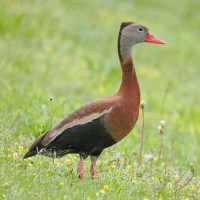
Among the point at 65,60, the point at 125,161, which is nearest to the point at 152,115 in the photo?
the point at 65,60

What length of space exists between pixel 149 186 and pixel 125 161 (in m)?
0.92

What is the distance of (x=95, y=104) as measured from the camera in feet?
14.8

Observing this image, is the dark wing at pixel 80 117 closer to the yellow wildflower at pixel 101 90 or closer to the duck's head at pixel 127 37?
the duck's head at pixel 127 37

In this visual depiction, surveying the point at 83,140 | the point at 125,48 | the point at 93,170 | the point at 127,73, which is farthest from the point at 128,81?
the point at 93,170

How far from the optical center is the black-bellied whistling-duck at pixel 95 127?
439 cm

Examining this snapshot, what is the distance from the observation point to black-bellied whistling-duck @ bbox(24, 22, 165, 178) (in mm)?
4387

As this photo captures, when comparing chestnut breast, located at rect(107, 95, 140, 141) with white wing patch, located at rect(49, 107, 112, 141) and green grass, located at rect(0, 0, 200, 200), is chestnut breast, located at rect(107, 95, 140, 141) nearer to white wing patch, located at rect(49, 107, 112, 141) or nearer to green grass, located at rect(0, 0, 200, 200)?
white wing patch, located at rect(49, 107, 112, 141)

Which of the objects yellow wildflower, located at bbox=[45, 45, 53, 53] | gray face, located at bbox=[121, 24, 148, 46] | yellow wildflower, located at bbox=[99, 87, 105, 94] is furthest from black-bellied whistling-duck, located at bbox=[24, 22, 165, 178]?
yellow wildflower, located at bbox=[45, 45, 53, 53]

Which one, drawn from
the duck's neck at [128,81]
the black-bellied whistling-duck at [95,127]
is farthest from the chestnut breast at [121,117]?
the duck's neck at [128,81]

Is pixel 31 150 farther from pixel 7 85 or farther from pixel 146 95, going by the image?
pixel 146 95

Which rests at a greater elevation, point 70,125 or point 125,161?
point 70,125

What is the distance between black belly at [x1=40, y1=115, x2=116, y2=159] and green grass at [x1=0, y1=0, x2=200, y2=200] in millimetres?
189

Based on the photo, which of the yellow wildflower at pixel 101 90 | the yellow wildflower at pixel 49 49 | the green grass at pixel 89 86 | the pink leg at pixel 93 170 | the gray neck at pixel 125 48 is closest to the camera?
the green grass at pixel 89 86

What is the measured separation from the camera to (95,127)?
4.41 metres
